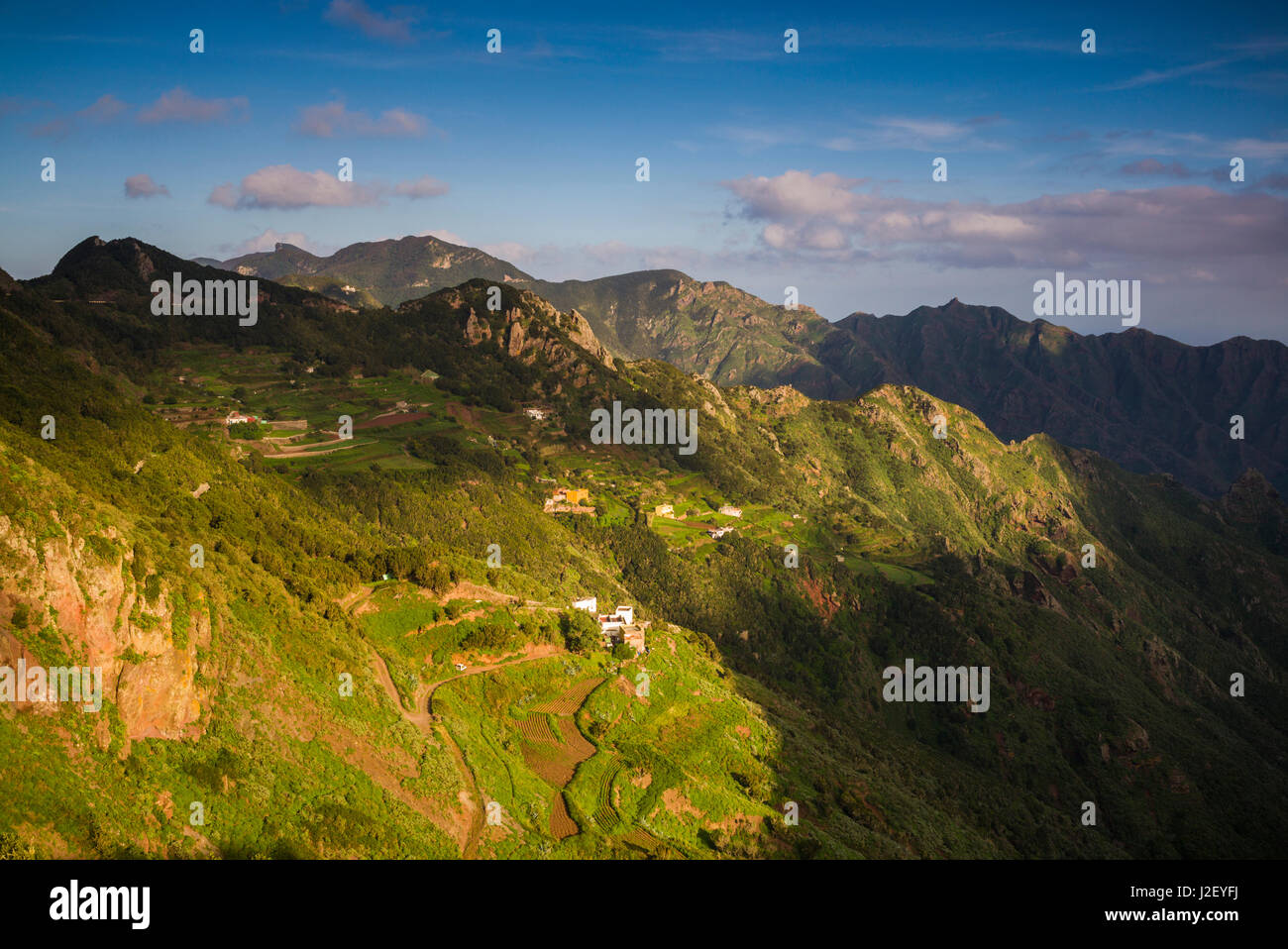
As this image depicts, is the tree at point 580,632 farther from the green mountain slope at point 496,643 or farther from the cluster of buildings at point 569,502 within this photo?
the cluster of buildings at point 569,502

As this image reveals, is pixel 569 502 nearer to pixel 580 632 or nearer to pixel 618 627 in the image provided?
pixel 618 627

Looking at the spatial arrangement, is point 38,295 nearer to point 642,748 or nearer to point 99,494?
point 99,494

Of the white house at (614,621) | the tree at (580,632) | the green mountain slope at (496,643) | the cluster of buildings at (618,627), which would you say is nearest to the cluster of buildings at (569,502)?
the green mountain slope at (496,643)

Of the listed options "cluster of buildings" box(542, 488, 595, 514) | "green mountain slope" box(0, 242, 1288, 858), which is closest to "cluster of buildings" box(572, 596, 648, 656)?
"green mountain slope" box(0, 242, 1288, 858)

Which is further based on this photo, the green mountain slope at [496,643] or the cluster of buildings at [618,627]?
the cluster of buildings at [618,627]

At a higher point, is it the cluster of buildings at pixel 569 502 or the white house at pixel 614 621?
the cluster of buildings at pixel 569 502

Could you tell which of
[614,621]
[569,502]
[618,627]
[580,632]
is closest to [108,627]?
[580,632]

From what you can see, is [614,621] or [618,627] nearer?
[618,627]
